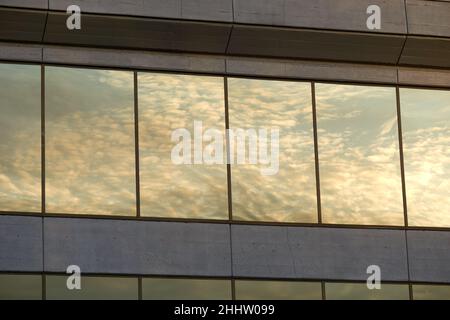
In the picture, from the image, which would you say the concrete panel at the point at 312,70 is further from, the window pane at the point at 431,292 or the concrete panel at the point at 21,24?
the window pane at the point at 431,292

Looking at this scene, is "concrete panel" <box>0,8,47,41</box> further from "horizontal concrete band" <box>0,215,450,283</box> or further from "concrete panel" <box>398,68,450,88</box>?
"concrete panel" <box>398,68,450,88</box>

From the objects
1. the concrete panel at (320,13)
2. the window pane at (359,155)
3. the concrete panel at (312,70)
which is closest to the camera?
the concrete panel at (320,13)

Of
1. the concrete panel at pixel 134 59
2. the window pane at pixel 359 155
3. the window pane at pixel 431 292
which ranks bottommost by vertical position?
the window pane at pixel 431 292

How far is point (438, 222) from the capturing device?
90.1 feet

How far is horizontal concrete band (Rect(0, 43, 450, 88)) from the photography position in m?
26.5

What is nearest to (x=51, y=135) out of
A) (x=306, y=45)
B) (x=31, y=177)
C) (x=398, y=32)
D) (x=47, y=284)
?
(x=31, y=177)

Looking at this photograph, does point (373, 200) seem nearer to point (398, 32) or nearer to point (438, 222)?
point (438, 222)

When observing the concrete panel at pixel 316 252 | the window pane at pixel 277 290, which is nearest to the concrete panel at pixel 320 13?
the concrete panel at pixel 316 252

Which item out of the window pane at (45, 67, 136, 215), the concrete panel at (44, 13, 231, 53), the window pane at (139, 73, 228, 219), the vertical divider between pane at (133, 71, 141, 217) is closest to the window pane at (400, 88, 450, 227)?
the window pane at (139, 73, 228, 219)

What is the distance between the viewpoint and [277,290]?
26.2m

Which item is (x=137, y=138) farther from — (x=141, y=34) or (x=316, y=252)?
(x=316, y=252)

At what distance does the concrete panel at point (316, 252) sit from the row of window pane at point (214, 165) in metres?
0.35

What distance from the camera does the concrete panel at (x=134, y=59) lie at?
26.6 metres
